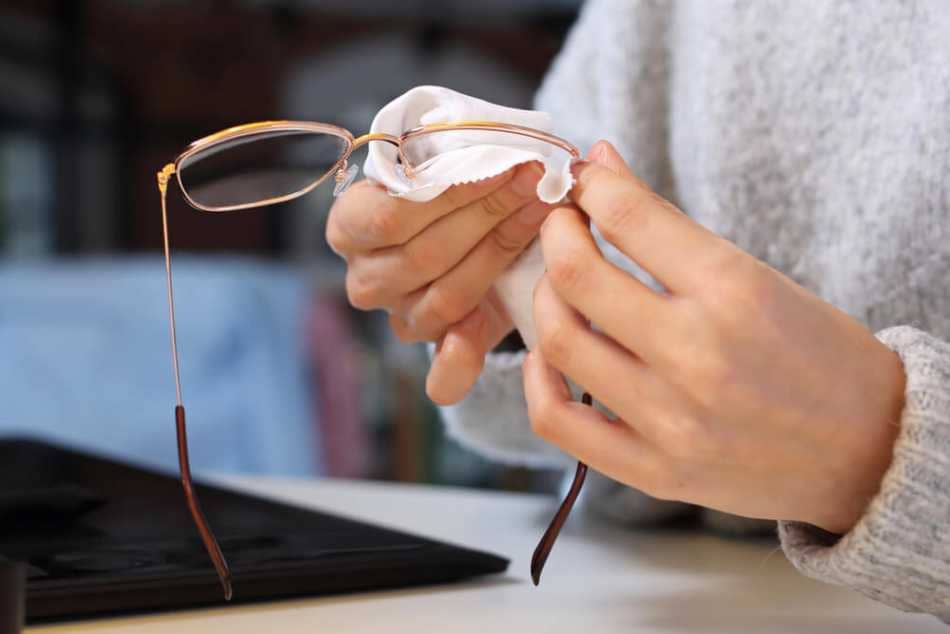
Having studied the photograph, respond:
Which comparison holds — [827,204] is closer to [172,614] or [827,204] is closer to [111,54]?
[172,614]

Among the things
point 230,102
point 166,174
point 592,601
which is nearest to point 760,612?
point 592,601

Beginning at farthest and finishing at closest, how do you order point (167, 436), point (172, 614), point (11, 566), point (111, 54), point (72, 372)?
point (111, 54)
point (72, 372)
point (167, 436)
point (172, 614)
point (11, 566)

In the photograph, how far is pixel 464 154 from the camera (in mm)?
420

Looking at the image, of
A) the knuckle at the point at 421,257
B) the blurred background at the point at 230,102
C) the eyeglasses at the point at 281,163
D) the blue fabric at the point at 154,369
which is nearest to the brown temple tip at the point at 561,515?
the eyeglasses at the point at 281,163

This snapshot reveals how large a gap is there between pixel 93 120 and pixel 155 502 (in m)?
2.60

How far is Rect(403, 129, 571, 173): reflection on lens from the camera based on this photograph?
0.43 m

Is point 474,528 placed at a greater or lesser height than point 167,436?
greater

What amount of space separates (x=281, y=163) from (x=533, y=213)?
0.11 metres

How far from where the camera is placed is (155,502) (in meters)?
0.56

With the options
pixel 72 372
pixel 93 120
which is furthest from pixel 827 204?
pixel 93 120

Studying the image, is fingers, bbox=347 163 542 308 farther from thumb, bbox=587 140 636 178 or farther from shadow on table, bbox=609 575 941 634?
shadow on table, bbox=609 575 941 634

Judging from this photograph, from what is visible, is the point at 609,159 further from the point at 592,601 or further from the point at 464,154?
the point at 592,601

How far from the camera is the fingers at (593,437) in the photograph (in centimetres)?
35

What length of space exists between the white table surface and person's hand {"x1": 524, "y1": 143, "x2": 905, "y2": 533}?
76mm
